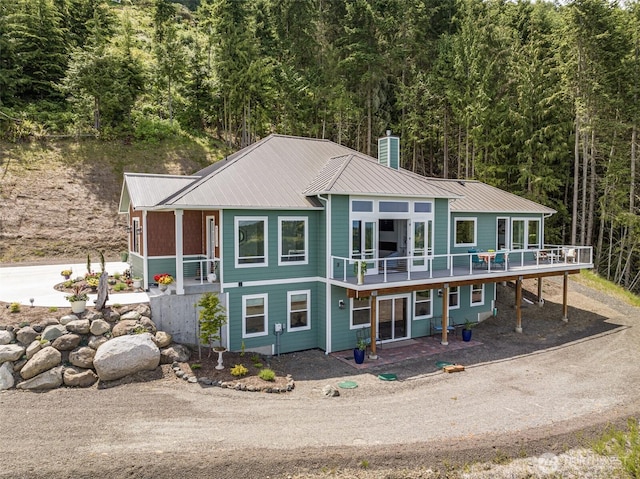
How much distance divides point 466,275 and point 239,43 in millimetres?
23423

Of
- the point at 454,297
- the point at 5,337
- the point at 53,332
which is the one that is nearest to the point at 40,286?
the point at 5,337

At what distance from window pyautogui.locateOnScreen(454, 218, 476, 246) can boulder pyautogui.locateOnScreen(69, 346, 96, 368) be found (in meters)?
13.4

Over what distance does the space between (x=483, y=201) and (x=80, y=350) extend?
1581 cm

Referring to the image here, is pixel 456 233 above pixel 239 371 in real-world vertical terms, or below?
above

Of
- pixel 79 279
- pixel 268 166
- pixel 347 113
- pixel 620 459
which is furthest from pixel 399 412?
pixel 347 113

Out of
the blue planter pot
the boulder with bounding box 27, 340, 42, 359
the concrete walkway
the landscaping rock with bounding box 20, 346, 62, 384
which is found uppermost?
the concrete walkway

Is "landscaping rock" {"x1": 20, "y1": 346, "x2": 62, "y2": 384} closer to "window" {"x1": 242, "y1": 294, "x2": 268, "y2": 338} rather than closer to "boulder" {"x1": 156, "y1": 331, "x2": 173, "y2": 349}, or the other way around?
"boulder" {"x1": 156, "y1": 331, "x2": 173, "y2": 349}

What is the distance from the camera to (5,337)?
10.3 meters

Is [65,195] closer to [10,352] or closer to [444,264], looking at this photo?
[10,352]

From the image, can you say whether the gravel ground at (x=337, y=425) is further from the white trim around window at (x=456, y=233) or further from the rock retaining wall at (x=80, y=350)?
the white trim around window at (x=456, y=233)

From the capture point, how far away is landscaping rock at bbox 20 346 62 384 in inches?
380

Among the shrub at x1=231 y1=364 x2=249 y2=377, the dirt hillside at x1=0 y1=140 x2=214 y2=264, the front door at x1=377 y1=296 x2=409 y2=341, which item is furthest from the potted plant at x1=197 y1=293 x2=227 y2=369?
the dirt hillside at x1=0 y1=140 x2=214 y2=264

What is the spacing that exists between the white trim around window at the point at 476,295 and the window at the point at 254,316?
29.5 feet

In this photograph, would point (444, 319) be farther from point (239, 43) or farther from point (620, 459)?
point (239, 43)
